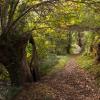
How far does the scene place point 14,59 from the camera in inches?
492

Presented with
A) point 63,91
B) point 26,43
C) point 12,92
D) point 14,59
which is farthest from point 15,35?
point 63,91

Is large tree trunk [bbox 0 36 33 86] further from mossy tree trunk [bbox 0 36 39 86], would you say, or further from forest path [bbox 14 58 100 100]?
forest path [bbox 14 58 100 100]

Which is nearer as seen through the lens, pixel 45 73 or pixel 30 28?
pixel 30 28

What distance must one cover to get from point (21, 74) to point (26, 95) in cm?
200

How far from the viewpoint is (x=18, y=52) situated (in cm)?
1284

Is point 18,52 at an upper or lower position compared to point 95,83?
upper

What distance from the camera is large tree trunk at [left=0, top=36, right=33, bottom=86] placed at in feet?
39.1

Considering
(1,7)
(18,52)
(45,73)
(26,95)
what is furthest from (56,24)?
(45,73)

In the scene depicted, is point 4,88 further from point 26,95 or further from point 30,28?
point 30,28

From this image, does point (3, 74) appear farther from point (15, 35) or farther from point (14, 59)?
point (15, 35)

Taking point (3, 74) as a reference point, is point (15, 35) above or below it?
above

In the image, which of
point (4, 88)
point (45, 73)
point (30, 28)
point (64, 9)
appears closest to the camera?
point (4, 88)

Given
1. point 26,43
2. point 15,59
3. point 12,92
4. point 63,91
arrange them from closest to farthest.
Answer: point 12,92
point 63,91
point 15,59
point 26,43

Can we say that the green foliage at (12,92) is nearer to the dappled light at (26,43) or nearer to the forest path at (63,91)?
the dappled light at (26,43)
